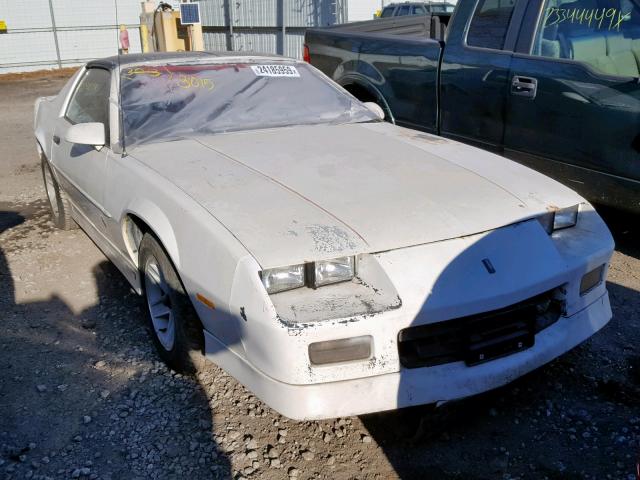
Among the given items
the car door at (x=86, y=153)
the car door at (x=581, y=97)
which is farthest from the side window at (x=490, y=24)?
the car door at (x=86, y=153)

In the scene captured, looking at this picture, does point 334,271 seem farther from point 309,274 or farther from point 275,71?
point 275,71

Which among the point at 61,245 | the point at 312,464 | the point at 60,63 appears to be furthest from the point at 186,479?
the point at 60,63

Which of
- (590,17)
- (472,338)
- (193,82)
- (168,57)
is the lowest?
(472,338)

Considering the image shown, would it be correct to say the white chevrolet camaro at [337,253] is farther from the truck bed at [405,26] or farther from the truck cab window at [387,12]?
the truck cab window at [387,12]

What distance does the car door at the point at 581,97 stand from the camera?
392 cm

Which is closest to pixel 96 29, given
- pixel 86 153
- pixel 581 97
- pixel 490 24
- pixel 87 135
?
pixel 490 24

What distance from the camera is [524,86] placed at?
436 centimetres

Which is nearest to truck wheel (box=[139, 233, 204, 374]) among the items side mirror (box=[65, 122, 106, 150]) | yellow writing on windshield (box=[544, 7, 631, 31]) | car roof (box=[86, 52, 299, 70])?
side mirror (box=[65, 122, 106, 150])

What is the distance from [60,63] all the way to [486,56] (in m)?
17.5

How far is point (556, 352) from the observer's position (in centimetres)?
254

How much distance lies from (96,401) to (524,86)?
3402 millimetres

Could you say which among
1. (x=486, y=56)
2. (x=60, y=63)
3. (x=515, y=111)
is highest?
(x=486, y=56)

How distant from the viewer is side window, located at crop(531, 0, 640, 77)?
13.5ft

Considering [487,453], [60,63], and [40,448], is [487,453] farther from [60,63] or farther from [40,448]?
[60,63]
